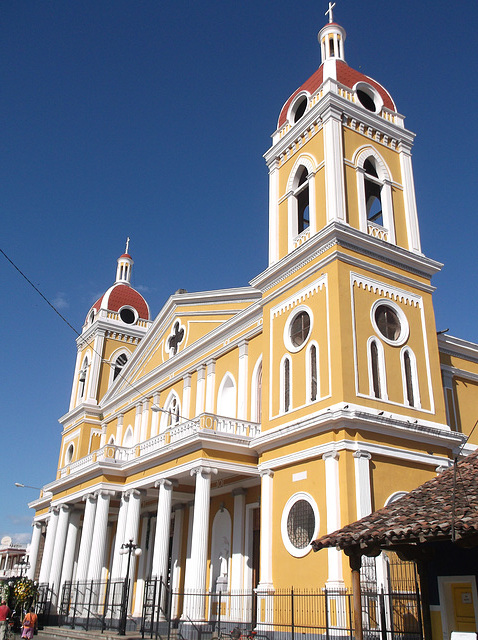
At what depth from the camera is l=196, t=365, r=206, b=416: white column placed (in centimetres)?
2566

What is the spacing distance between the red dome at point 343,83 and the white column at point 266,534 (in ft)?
45.1

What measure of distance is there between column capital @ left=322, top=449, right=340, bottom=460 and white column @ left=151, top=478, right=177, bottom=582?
6.38m

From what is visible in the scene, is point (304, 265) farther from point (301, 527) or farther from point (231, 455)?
point (301, 527)

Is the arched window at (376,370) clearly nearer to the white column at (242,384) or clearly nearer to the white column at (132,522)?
the white column at (242,384)

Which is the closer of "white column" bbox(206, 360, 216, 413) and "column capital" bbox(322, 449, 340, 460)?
"column capital" bbox(322, 449, 340, 460)

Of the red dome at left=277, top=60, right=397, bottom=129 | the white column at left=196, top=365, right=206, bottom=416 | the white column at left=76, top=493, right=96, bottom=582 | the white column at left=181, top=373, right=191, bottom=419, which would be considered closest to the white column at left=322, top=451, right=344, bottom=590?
the white column at left=196, top=365, right=206, bottom=416

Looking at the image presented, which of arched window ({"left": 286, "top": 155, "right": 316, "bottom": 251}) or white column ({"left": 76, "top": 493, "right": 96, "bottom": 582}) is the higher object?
arched window ({"left": 286, "top": 155, "right": 316, "bottom": 251})

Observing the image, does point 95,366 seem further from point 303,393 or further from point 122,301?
point 303,393

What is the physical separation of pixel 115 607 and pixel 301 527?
9.18 metres

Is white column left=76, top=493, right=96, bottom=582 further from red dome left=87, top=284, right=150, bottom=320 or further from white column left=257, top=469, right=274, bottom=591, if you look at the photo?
red dome left=87, top=284, right=150, bottom=320

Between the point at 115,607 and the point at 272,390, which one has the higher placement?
the point at 272,390

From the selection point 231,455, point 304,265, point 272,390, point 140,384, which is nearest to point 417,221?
point 304,265

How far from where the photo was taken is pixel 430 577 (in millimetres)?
11516

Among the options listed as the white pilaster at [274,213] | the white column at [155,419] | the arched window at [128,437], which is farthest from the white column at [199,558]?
the arched window at [128,437]
